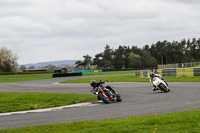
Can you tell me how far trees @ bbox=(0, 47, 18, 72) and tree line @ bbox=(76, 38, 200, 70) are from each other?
32.1 meters

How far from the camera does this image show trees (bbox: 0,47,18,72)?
114812mm

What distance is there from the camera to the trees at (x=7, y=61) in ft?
377

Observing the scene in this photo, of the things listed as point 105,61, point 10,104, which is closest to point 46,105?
point 10,104

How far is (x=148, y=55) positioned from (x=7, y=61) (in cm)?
6445

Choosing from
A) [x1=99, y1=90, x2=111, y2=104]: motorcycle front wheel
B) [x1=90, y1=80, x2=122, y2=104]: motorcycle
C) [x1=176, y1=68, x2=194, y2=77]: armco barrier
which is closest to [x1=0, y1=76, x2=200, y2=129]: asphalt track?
[x1=99, y1=90, x2=111, y2=104]: motorcycle front wheel

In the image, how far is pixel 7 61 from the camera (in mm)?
116125

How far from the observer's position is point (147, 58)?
5167 inches

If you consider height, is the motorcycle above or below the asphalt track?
above

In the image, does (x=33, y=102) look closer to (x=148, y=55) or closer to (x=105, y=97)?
(x=105, y=97)

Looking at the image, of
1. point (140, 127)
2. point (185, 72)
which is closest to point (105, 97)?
point (140, 127)

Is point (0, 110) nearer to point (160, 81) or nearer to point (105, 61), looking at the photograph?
point (160, 81)

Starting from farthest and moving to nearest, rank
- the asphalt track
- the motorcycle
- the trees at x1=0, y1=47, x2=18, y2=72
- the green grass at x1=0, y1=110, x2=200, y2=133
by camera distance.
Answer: the trees at x1=0, y1=47, x2=18, y2=72 → the motorcycle → the asphalt track → the green grass at x1=0, y1=110, x2=200, y2=133

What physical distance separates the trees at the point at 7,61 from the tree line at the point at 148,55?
3215cm

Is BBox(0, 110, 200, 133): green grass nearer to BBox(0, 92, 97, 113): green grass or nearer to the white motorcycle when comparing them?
BBox(0, 92, 97, 113): green grass
